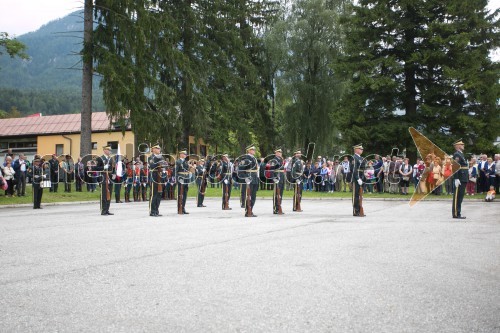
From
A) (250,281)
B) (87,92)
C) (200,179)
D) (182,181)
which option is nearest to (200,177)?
(200,179)

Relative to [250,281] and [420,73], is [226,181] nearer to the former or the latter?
[250,281]

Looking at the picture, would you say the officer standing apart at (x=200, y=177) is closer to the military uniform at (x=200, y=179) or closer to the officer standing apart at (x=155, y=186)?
the military uniform at (x=200, y=179)

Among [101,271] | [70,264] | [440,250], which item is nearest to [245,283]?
[101,271]

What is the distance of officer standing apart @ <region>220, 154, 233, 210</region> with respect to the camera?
20.2 metres

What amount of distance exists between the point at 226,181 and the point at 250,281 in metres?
14.7

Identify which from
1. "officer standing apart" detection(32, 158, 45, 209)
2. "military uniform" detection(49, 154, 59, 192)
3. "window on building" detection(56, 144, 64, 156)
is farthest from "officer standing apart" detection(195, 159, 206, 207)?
"window on building" detection(56, 144, 64, 156)

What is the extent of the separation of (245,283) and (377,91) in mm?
32446

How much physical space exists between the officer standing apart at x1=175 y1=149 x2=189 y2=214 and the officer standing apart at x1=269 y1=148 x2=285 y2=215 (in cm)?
319

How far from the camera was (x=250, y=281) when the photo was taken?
634cm

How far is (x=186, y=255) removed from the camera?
824cm

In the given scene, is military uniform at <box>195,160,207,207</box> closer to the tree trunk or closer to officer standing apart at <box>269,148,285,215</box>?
officer standing apart at <box>269,148,285,215</box>

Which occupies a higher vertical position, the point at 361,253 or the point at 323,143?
the point at 323,143

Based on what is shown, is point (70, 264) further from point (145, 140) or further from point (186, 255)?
point (145, 140)

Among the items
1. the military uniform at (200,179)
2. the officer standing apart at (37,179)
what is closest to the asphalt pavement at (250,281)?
the officer standing apart at (37,179)
